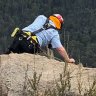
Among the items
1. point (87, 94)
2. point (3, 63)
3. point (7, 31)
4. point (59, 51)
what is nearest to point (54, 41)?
point (59, 51)

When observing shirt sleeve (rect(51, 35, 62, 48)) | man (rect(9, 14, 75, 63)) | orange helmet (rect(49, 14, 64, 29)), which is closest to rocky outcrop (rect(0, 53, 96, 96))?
man (rect(9, 14, 75, 63))

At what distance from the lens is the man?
5168mm

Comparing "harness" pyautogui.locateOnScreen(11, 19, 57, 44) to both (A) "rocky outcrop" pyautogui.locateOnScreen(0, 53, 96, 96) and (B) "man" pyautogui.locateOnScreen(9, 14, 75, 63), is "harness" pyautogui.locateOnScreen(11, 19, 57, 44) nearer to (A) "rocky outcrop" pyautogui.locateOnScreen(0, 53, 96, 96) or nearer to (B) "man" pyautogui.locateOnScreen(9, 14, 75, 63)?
(B) "man" pyautogui.locateOnScreen(9, 14, 75, 63)

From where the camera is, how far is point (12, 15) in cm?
10356

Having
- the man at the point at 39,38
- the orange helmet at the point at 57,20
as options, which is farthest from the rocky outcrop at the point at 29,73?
the orange helmet at the point at 57,20

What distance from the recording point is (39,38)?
5.24 metres

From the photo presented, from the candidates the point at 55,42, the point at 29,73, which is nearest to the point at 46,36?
the point at 55,42

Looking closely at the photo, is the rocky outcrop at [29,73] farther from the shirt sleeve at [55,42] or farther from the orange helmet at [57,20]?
the orange helmet at [57,20]

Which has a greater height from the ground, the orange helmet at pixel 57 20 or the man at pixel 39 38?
the orange helmet at pixel 57 20

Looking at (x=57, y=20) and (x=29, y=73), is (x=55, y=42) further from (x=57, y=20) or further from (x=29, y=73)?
(x=29, y=73)

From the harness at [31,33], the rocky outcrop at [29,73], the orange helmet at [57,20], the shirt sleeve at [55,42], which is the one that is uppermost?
the orange helmet at [57,20]

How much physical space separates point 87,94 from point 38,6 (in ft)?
337

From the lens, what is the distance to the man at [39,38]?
517cm

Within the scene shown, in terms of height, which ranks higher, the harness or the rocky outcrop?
the harness
